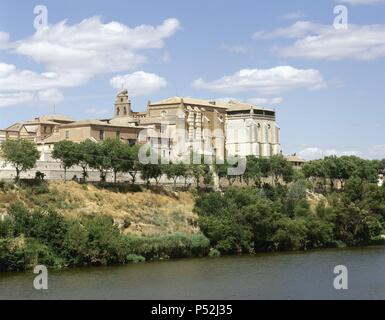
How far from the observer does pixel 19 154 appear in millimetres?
46562

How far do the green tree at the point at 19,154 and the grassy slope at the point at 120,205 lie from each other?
190 centimetres

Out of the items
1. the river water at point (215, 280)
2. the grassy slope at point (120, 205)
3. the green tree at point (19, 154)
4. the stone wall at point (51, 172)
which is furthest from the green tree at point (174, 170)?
the river water at point (215, 280)

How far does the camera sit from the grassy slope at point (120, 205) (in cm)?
→ 4488

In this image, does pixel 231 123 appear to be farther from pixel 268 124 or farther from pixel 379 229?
pixel 379 229

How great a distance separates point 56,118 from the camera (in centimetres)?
7425

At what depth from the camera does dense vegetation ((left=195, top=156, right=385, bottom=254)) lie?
46.3m

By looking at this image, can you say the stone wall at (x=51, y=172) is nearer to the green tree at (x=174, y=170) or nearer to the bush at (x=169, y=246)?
the green tree at (x=174, y=170)

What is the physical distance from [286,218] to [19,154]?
1794 centimetres

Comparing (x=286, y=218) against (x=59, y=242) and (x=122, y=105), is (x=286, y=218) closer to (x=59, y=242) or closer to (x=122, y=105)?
(x=59, y=242)

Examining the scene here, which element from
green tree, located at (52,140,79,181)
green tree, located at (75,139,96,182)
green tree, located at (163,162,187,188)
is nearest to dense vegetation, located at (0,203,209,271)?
green tree, located at (52,140,79,181)

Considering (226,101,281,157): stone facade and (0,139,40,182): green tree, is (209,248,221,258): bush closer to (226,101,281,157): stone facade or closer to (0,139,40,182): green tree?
(0,139,40,182): green tree

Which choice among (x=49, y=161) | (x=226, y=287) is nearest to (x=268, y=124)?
(x=49, y=161)

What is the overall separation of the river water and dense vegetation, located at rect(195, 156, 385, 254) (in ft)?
11.6

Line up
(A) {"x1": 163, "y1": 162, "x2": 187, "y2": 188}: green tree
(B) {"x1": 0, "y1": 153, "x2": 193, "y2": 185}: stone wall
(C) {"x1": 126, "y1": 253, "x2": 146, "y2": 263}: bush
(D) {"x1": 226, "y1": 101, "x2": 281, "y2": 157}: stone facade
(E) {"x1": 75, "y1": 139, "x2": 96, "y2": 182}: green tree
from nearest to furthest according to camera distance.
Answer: (C) {"x1": 126, "y1": 253, "x2": 146, "y2": 263}: bush < (B) {"x1": 0, "y1": 153, "x2": 193, "y2": 185}: stone wall < (E) {"x1": 75, "y1": 139, "x2": 96, "y2": 182}: green tree < (A) {"x1": 163, "y1": 162, "x2": 187, "y2": 188}: green tree < (D) {"x1": 226, "y1": 101, "x2": 281, "y2": 157}: stone facade
